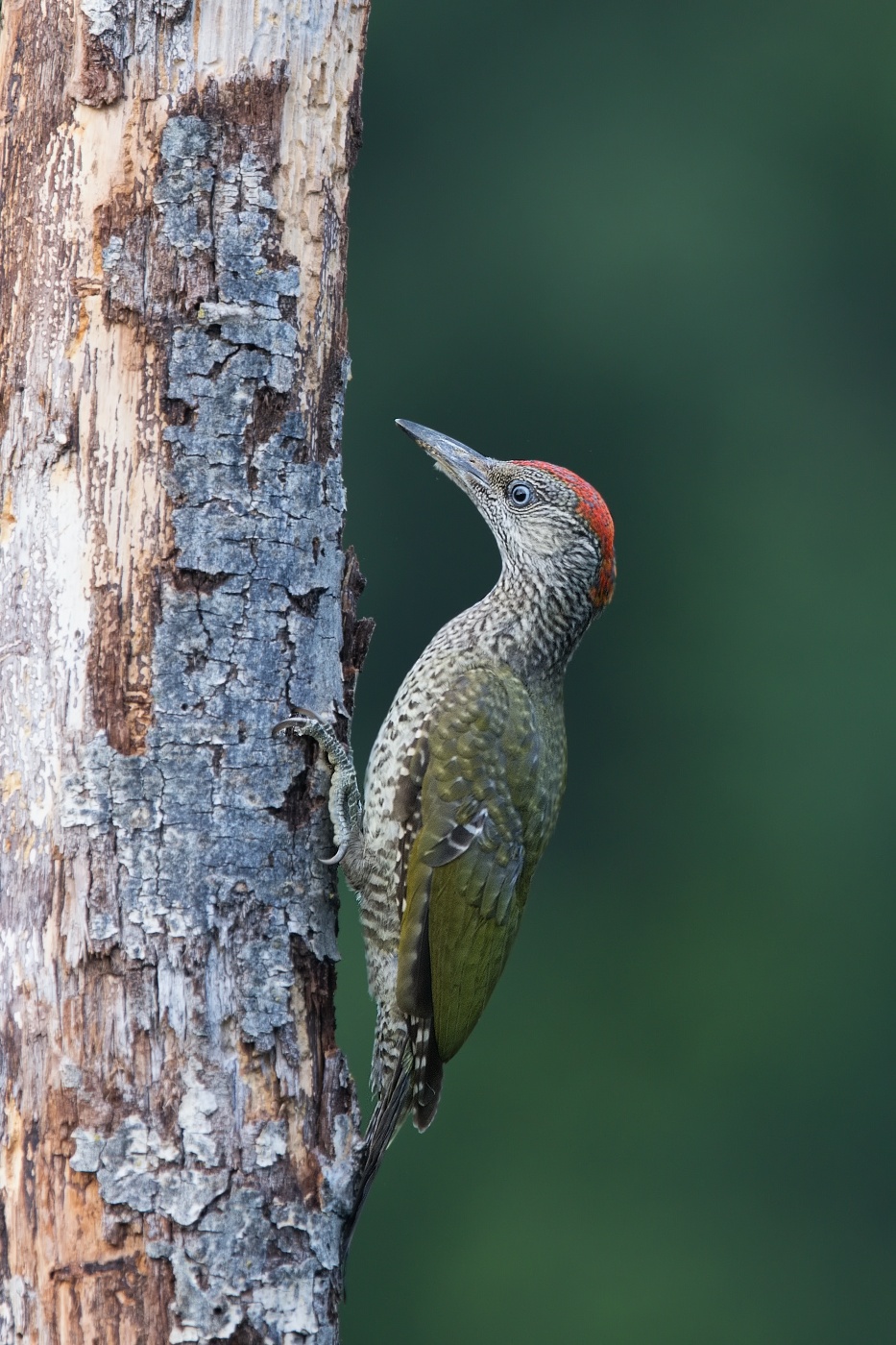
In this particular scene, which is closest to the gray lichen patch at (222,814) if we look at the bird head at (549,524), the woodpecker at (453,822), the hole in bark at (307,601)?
the hole in bark at (307,601)

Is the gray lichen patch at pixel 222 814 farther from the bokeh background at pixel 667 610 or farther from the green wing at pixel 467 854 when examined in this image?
the bokeh background at pixel 667 610

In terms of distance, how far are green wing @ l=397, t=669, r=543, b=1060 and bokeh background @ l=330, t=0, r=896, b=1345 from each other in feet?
21.6

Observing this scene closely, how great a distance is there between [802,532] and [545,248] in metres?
2.50

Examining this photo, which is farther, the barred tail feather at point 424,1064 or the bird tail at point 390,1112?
the barred tail feather at point 424,1064

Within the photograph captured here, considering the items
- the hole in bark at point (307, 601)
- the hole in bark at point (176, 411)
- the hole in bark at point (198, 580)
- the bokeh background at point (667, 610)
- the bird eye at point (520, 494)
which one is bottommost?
the bokeh background at point (667, 610)

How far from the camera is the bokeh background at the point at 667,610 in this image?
10.5 metres

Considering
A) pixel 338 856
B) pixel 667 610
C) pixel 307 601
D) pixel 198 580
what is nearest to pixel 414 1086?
pixel 338 856

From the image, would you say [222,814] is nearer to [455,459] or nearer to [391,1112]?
[391,1112]

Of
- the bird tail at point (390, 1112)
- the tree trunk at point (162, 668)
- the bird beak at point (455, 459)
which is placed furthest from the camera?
the bird beak at point (455, 459)

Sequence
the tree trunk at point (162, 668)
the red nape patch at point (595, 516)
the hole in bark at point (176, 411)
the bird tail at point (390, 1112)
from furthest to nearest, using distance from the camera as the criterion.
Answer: the red nape patch at point (595, 516), the bird tail at point (390, 1112), the hole in bark at point (176, 411), the tree trunk at point (162, 668)

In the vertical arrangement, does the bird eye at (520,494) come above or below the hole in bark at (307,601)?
below

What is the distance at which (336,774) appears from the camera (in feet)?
10.5

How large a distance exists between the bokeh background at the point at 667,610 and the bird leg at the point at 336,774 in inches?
278

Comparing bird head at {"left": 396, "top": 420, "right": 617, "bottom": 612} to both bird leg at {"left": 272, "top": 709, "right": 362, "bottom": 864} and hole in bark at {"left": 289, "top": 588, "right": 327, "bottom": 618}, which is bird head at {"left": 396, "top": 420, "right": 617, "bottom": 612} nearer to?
bird leg at {"left": 272, "top": 709, "right": 362, "bottom": 864}
